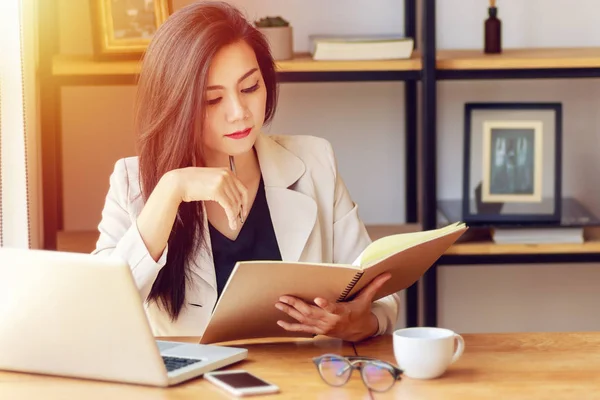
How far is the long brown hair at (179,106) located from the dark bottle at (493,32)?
91cm

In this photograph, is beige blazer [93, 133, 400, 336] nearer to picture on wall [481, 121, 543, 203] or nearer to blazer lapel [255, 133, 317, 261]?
blazer lapel [255, 133, 317, 261]

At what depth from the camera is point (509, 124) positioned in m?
2.54

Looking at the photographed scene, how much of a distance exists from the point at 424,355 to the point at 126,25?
152cm

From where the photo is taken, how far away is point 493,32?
2.62 meters

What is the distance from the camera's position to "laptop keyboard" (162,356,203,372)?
4.51 feet

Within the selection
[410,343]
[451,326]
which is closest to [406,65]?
[451,326]

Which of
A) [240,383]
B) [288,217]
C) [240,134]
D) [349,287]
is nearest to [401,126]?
[288,217]

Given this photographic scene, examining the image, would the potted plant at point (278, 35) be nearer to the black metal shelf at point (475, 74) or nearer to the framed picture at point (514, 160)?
the black metal shelf at point (475, 74)

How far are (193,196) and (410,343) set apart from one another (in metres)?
0.57

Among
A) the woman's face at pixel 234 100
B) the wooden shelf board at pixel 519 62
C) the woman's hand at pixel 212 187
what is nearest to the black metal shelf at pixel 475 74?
the wooden shelf board at pixel 519 62

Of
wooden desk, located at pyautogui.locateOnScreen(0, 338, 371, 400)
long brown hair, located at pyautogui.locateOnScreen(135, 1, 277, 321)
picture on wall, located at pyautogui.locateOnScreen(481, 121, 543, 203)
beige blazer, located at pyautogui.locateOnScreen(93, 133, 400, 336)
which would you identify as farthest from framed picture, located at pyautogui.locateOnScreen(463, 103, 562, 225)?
wooden desk, located at pyautogui.locateOnScreen(0, 338, 371, 400)

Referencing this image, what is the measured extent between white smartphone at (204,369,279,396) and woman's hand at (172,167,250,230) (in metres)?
0.42

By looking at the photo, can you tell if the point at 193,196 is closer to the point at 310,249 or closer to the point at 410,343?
the point at 310,249

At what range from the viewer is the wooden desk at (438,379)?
4.23 feet
